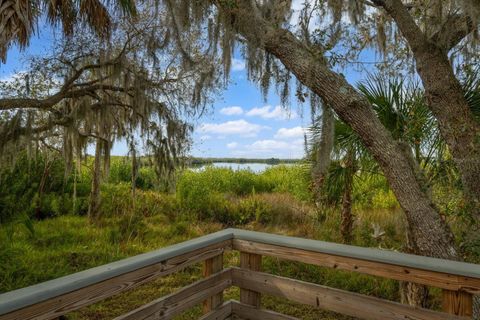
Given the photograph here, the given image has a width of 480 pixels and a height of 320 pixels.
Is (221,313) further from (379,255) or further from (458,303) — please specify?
(458,303)

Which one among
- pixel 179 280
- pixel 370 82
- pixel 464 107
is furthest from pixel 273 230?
pixel 464 107

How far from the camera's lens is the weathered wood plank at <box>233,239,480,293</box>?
5.27ft

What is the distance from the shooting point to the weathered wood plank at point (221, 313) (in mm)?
2316

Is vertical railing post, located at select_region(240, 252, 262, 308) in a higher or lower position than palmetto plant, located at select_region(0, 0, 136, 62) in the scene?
lower

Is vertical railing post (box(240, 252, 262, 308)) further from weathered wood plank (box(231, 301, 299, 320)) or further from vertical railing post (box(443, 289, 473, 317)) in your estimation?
vertical railing post (box(443, 289, 473, 317))

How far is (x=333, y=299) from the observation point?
2.02 metres

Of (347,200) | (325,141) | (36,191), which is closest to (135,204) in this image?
(36,191)

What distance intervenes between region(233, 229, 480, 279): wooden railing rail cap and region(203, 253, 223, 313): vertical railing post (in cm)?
23

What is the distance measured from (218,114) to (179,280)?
11.0 feet

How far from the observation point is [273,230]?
20.1 ft

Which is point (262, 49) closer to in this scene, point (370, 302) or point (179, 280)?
point (370, 302)

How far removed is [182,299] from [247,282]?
49 cm

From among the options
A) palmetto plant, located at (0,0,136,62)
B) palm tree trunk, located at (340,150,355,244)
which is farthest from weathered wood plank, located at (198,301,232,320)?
palmetto plant, located at (0,0,136,62)

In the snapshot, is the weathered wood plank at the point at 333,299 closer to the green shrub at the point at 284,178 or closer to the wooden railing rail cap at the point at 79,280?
the wooden railing rail cap at the point at 79,280
